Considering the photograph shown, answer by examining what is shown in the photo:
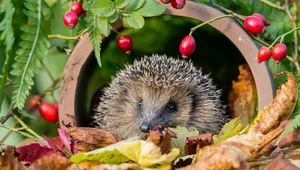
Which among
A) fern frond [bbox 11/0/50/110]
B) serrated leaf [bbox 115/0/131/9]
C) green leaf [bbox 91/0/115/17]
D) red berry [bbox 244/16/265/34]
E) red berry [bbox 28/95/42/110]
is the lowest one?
red berry [bbox 28/95/42/110]

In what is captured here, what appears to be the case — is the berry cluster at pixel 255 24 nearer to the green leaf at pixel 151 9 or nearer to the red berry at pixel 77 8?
the green leaf at pixel 151 9

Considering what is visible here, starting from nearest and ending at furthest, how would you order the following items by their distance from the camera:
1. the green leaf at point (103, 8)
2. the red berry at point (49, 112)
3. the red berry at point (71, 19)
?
the green leaf at point (103, 8) → the red berry at point (71, 19) → the red berry at point (49, 112)

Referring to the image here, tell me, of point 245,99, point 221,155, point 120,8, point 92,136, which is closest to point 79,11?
point 120,8

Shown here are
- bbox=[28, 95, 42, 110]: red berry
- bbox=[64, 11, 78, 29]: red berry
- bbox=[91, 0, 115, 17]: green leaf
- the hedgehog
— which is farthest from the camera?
bbox=[28, 95, 42, 110]: red berry

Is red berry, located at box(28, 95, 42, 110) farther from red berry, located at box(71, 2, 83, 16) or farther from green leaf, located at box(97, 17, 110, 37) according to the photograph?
green leaf, located at box(97, 17, 110, 37)

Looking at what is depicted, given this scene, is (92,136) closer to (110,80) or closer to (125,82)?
(125,82)

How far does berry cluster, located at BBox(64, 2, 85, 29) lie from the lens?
81.7 inches

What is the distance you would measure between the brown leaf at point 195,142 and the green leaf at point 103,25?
0.55 metres

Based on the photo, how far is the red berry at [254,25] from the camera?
81.0 inches

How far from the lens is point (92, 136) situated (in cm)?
165

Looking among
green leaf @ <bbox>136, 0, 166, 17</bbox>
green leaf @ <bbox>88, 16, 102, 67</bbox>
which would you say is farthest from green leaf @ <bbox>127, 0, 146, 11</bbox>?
green leaf @ <bbox>88, 16, 102, 67</bbox>

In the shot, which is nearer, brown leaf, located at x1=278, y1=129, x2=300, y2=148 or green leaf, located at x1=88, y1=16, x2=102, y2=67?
brown leaf, located at x1=278, y1=129, x2=300, y2=148

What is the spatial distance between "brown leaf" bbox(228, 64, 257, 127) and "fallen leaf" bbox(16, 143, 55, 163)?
936 mm

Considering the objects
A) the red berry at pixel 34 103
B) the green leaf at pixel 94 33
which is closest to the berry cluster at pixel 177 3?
the green leaf at pixel 94 33
